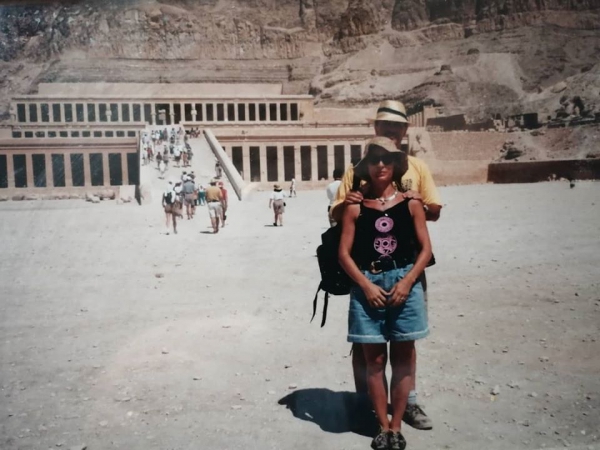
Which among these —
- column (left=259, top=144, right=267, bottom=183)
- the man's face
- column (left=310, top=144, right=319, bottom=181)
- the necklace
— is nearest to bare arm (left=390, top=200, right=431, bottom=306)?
the necklace

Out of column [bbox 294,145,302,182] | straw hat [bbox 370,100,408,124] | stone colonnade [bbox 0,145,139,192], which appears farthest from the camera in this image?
column [bbox 294,145,302,182]

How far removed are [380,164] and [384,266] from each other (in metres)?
0.67

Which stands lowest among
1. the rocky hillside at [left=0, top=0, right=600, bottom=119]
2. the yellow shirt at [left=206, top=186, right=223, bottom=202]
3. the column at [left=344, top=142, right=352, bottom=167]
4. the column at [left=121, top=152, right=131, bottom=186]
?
the column at [left=121, top=152, right=131, bottom=186]

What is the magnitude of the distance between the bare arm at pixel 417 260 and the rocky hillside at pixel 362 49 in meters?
39.7

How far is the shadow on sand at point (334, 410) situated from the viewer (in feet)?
16.2

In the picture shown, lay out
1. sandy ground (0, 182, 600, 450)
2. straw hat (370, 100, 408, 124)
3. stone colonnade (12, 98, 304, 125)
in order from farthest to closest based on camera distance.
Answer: stone colonnade (12, 98, 304, 125)
sandy ground (0, 182, 600, 450)
straw hat (370, 100, 408, 124)

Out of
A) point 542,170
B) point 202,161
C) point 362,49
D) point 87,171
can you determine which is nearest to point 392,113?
point 542,170

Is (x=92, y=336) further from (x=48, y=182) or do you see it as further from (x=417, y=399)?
(x=48, y=182)

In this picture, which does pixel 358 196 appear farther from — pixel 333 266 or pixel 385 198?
pixel 333 266

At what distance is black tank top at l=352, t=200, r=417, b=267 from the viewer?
4461mm

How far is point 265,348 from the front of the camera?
665 centimetres

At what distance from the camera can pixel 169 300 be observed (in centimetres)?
877

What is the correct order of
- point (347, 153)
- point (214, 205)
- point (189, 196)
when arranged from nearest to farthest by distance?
1. point (214, 205)
2. point (189, 196)
3. point (347, 153)

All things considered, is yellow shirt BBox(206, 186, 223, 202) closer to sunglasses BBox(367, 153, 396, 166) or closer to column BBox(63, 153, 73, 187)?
sunglasses BBox(367, 153, 396, 166)
